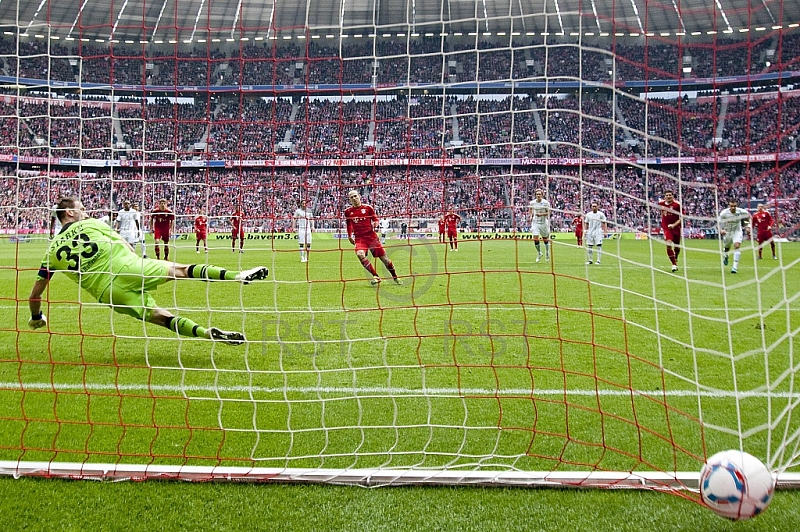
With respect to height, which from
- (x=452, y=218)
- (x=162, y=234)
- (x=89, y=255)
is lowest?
(x=162, y=234)

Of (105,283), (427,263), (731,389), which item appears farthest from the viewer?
(427,263)

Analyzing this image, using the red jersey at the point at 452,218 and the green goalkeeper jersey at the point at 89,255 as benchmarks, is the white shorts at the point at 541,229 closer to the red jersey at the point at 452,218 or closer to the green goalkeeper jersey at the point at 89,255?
the red jersey at the point at 452,218

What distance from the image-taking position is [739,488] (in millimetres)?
2568

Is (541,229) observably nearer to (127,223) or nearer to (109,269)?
(127,223)

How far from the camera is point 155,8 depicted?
698 inches

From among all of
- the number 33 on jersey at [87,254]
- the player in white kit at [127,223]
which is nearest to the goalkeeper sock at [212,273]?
the number 33 on jersey at [87,254]

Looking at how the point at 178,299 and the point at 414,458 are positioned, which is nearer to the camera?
the point at 414,458

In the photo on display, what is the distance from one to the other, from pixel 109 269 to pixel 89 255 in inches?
8.2

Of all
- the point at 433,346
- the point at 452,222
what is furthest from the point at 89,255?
the point at 452,222

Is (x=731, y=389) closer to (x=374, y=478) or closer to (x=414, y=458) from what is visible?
(x=414, y=458)

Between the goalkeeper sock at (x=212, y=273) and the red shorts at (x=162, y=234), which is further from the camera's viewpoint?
the red shorts at (x=162, y=234)

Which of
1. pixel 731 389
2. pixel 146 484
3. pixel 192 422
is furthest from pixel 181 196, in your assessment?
pixel 731 389

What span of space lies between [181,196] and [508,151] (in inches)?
324

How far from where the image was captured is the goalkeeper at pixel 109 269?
4980 millimetres
